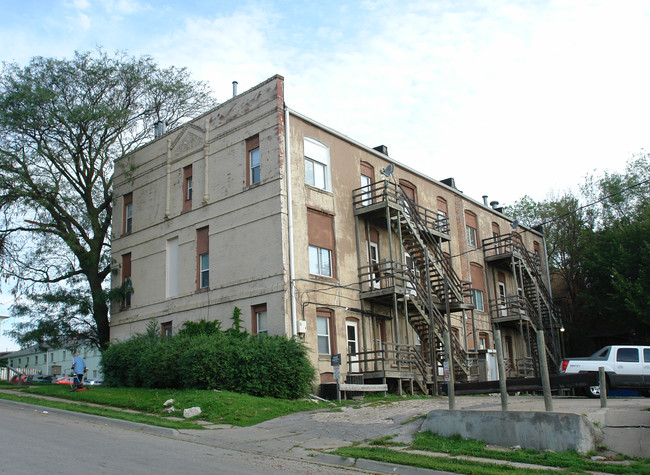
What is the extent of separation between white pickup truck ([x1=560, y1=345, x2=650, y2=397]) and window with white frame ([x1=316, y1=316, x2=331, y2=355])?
29.4ft

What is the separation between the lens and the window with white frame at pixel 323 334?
76.5 ft

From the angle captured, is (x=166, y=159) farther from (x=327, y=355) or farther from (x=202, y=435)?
(x=202, y=435)

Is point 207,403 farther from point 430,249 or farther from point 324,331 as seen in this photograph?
point 430,249

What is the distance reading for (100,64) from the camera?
29.9 m

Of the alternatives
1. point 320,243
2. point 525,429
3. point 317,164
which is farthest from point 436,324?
point 525,429

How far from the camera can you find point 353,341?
81.1 feet

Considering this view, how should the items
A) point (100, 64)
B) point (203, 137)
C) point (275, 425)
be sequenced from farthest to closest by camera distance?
point (100, 64) → point (203, 137) → point (275, 425)

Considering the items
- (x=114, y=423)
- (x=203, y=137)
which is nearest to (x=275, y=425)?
(x=114, y=423)

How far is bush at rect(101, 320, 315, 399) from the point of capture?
19.2m

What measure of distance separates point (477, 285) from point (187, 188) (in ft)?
57.9

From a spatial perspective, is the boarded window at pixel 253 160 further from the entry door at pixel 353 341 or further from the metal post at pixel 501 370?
the metal post at pixel 501 370

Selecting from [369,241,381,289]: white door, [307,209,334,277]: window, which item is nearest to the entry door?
[369,241,381,289]: white door

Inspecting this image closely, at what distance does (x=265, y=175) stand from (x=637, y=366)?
1470 centimetres

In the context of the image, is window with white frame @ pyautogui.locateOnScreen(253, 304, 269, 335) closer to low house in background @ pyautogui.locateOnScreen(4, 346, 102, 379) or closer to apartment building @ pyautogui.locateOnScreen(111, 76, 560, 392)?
apartment building @ pyautogui.locateOnScreen(111, 76, 560, 392)
